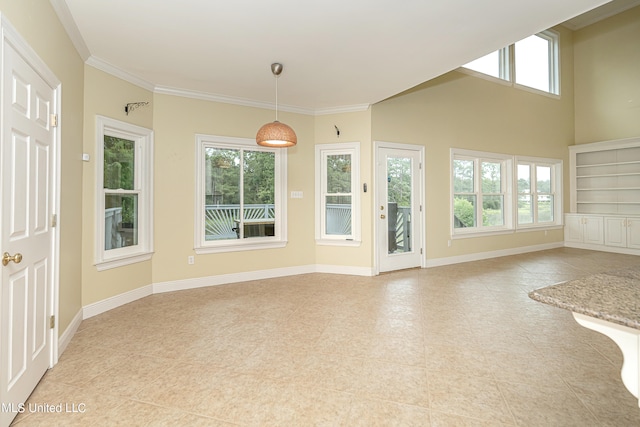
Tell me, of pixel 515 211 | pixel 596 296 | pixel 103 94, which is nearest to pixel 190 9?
pixel 103 94

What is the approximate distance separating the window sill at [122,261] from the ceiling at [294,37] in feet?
6.97

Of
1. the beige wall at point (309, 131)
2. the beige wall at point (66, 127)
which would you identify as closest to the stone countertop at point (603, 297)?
the beige wall at point (309, 131)

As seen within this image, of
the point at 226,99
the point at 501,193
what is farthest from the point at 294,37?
the point at 501,193

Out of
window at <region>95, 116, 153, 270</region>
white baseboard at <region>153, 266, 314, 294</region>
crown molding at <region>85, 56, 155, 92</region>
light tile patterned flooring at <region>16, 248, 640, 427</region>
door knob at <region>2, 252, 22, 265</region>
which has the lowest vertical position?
light tile patterned flooring at <region>16, 248, 640, 427</region>

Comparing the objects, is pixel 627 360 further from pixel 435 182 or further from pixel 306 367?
pixel 435 182

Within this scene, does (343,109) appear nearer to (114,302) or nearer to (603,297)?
(114,302)

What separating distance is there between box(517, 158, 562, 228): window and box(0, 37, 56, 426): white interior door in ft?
26.3

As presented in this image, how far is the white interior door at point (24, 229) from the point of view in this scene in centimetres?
169

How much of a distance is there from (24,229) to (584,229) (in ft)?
32.6

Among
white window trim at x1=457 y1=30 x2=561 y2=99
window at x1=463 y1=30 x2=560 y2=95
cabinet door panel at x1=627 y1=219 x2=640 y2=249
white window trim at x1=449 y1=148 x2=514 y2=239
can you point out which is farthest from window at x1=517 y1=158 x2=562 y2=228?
window at x1=463 y1=30 x2=560 y2=95

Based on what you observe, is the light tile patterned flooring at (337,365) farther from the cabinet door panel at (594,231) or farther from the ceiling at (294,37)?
the cabinet door panel at (594,231)

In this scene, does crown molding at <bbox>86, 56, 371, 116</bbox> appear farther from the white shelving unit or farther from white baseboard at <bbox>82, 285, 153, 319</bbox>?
the white shelving unit

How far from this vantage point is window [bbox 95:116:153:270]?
346 cm

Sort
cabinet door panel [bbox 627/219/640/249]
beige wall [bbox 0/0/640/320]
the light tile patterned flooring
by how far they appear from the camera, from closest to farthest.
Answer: the light tile patterned flooring < beige wall [bbox 0/0/640/320] < cabinet door panel [bbox 627/219/640/249]
